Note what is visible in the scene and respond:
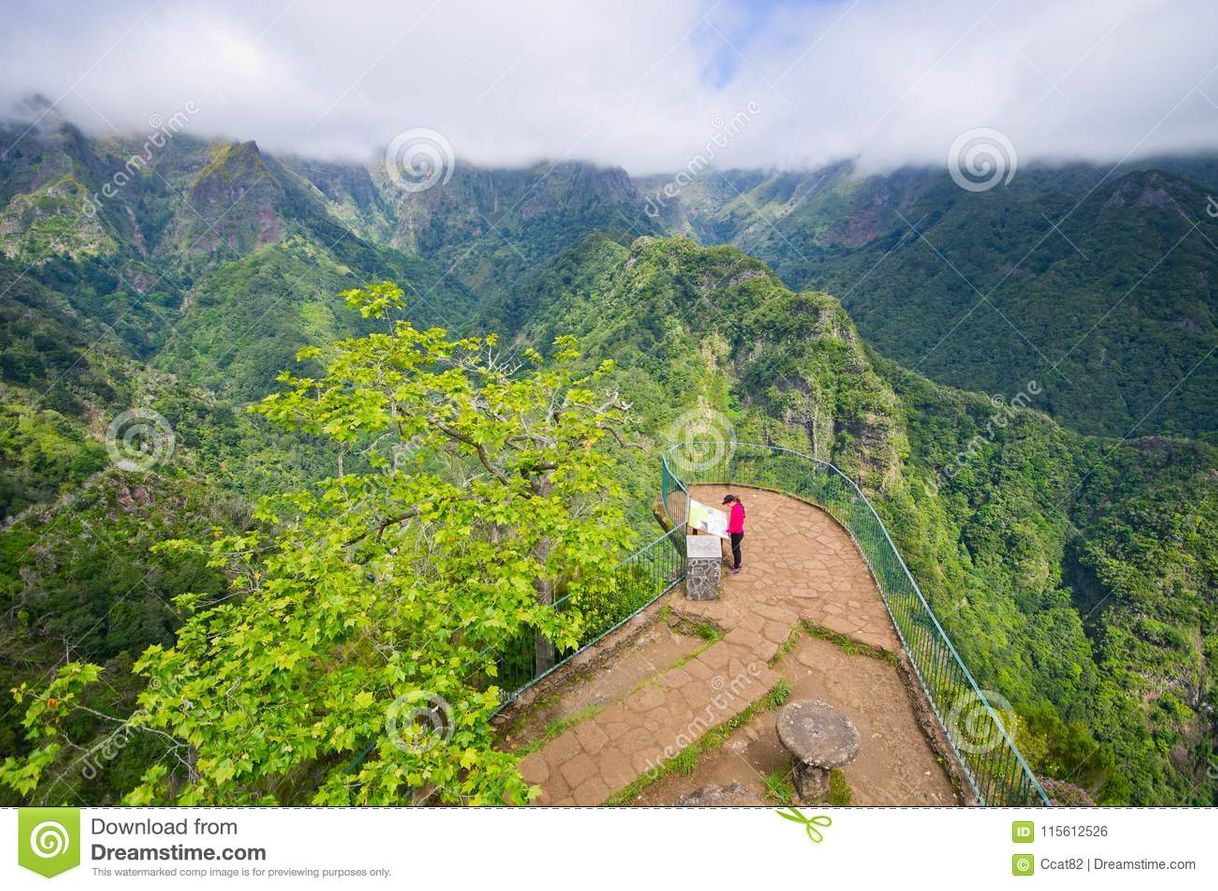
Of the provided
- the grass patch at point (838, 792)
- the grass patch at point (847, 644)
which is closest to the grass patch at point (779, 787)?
the grass patch at point (838, 792)

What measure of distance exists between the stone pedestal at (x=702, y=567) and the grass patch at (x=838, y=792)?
122 inches

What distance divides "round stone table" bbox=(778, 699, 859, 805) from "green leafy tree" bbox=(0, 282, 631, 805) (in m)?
2.35

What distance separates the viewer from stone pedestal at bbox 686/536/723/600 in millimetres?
8148

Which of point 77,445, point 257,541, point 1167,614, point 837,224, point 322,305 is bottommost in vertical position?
point 1167,614

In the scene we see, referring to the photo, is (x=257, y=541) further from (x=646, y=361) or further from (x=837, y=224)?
(x=837, y=224)

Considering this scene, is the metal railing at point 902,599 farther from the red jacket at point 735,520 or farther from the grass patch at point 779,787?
the grass patch at point 779,787

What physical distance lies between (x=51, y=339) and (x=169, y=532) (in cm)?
4074

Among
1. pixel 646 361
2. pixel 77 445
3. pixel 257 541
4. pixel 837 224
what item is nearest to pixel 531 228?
pixel 837 224

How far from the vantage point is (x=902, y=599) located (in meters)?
7.83

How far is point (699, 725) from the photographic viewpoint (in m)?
6.04

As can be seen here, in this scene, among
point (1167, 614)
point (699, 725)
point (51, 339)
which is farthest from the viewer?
point (51, 339)

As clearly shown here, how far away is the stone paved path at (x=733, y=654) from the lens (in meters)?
5.64

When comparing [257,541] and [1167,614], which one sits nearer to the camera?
[257,541]

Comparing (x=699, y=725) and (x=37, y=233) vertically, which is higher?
(x=37, y=233)
